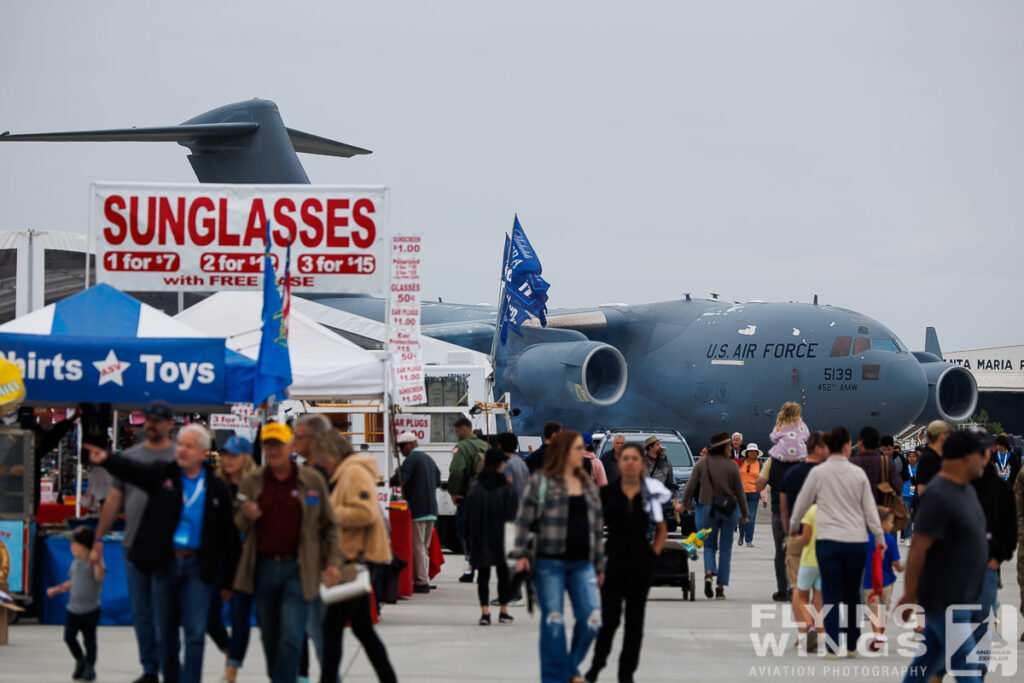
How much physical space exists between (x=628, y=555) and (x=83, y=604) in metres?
2.92

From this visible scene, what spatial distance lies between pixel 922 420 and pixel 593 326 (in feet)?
24.2

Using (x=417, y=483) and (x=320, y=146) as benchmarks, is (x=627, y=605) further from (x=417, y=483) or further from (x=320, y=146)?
(x=320, y=146)

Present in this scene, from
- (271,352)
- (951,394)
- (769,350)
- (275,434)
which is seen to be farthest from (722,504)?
(951,394)

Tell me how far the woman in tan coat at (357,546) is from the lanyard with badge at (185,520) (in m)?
0.64

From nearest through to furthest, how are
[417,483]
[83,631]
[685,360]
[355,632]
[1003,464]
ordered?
1. [355,632]
2. [83,631]
3. [417,483]
4. [1003,464]
5. [685,360]

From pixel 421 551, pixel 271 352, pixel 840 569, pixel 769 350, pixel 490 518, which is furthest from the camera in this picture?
pixel 769 350

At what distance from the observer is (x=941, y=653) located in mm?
6266

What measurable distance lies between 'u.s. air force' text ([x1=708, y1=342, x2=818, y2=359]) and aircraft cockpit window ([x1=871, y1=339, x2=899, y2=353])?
1064 millimetres

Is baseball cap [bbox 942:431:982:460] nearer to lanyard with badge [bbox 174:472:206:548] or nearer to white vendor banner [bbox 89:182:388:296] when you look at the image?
lanyard with badge [bbox 174:472:206:548]

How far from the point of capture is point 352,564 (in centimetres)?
661

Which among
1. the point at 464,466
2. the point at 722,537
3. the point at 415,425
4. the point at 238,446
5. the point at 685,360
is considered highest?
the point at 685,360

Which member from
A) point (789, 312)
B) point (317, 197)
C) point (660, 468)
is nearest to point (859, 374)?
point (789, 312)

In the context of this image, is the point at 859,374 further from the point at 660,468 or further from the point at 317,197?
the point at 317,197

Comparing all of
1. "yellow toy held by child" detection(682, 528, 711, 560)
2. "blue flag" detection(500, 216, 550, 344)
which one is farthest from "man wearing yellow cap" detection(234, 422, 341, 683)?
"blue flag" detection(500, 216, 550, 344)
